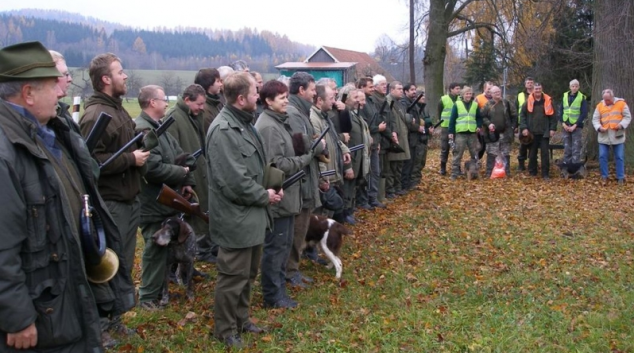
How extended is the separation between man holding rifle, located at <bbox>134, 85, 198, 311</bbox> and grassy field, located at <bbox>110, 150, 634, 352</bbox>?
30cm

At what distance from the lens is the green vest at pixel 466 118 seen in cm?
1414

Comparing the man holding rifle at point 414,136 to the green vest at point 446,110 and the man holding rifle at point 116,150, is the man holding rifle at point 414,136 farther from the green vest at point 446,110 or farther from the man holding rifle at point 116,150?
the man holding rifle at point 116,150

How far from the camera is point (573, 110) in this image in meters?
13.9

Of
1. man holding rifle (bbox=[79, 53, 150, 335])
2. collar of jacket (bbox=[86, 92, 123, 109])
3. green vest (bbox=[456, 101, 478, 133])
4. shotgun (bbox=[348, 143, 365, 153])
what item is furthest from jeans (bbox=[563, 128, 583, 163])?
collar of jacket (bbox=[86, 92, 123, 109])

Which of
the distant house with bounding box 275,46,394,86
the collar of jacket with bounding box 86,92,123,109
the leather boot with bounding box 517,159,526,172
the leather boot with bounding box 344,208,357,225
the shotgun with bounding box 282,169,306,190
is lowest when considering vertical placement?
the leather boot with bounding box 344,208,357,225

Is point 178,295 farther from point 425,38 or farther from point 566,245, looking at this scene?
point 425,38

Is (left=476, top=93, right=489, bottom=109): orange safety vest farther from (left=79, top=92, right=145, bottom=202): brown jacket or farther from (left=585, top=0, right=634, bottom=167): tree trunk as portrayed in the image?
(left=79, top=92, right=145, bottom=202): brown jacket

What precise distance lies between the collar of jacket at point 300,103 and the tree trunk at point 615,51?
10.9 meters

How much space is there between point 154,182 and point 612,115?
10.9m

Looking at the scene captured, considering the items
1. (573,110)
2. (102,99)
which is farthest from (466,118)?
(102,99)

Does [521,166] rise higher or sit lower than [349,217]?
higher

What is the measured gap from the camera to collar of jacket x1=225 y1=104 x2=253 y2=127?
16.3ft

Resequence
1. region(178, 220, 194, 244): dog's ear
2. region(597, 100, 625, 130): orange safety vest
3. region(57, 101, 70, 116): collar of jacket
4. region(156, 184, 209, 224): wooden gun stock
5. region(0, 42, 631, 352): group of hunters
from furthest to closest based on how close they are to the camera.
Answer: region(597, 100, 625, 130): orange safety vest → region(178, 220, 194, 244): dog's ear → region(156, 184, 209, 224): wooden gun stock → region(57, 101, 70, 116): collar of jacket → region(0, 42, 631, 352): group of hunters

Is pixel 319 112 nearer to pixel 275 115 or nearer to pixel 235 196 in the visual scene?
pixel 275 115
